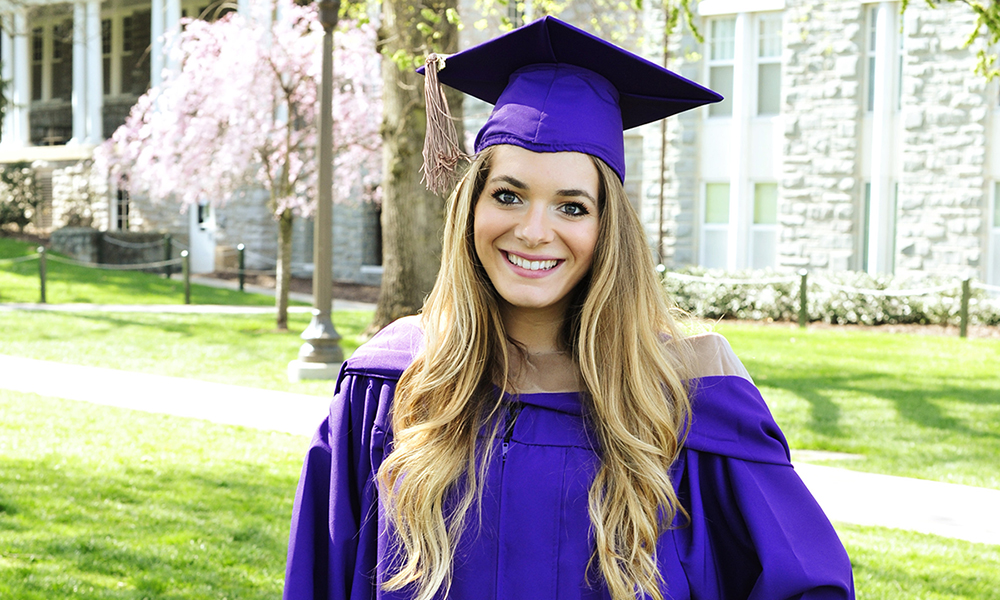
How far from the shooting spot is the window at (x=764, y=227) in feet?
52.0

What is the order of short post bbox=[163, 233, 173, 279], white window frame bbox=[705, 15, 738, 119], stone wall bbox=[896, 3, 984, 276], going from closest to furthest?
1. stone wall bbox=[896, 3, 984, 276]
2. white window frame bbox=[705, 15, 738, 119]
3. short post bbox=[163, 233, 173, 279]

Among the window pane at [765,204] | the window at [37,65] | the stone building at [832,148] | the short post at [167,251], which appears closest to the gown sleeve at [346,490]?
the stone building at [832,148]

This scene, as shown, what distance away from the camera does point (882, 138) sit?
14.6m

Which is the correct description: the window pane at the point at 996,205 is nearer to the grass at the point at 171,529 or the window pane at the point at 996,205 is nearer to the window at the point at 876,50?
the window at the point at 876,50

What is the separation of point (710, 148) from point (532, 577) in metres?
15.2

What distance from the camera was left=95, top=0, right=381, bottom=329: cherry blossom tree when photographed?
48.4 ft

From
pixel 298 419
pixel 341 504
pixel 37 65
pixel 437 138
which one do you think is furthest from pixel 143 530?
pixel 37 65

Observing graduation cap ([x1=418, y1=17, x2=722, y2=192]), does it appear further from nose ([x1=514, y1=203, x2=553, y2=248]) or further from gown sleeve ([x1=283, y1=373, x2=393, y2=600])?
gown sleeve ([x1=283, y1=373, x2=393, y2=600])

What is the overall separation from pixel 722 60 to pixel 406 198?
776cm

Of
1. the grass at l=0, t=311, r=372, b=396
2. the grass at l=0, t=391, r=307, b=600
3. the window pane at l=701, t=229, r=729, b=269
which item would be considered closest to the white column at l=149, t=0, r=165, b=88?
the grass at l=0, t=311, r=372, b=396

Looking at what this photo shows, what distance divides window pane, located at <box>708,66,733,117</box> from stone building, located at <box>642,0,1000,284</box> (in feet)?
0.08

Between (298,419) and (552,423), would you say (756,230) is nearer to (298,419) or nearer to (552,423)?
(298,419)

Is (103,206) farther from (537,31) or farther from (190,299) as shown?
(537,31)

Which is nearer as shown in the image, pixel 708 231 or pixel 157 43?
pixel 708 231
